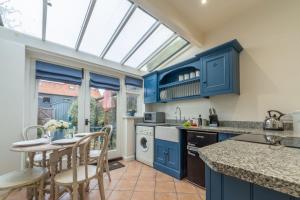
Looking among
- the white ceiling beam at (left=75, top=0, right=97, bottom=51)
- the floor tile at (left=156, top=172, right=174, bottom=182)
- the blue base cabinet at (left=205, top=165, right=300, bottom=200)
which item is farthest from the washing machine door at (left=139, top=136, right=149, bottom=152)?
the blue base cabinet at (left=205, top=165, right=300, bottom=200)

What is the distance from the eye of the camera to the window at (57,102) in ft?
9.25

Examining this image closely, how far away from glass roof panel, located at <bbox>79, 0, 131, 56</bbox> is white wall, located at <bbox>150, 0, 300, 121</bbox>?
6.36 feet

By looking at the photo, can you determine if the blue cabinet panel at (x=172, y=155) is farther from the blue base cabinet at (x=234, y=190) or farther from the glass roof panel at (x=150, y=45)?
the glass roof panel at (x=150, y=45)

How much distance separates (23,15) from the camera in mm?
2332

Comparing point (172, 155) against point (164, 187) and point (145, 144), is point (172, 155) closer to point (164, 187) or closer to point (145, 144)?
point (164, 187)

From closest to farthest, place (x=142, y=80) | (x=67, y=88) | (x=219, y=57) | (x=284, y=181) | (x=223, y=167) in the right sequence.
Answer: (x=284, y=181) < (x=223, y=167) < (x=219, y=57) < (x=67, y=88) < (x=142, y=80)

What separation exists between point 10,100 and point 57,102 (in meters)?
0.79

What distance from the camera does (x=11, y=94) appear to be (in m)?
2.26

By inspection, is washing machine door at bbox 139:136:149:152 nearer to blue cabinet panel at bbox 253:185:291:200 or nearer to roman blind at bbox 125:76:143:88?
roman blind at bbox 125:76:143:88

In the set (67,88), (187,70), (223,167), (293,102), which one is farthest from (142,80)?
(223,167)

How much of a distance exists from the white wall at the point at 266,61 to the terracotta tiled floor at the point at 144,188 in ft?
→ 4.56

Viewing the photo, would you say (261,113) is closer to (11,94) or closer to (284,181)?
(284,181)

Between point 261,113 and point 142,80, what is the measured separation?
2.86 m

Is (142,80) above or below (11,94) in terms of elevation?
above
